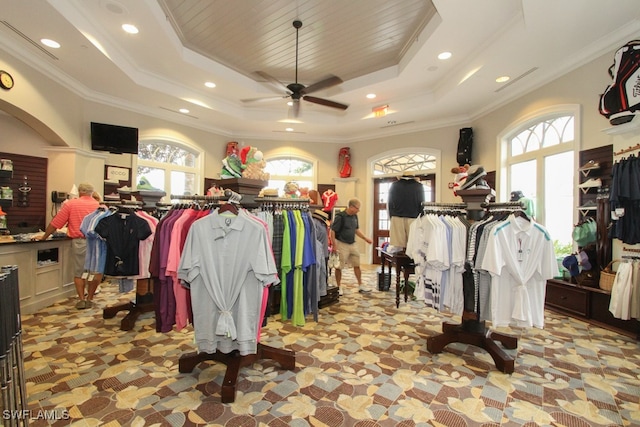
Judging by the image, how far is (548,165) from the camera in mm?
4965

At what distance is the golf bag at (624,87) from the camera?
3361mm

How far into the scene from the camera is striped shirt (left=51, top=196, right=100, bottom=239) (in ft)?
13.3

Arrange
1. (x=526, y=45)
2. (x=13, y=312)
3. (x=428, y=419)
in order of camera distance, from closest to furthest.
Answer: (x=13, y=312) < (x=428, y=419) < (x=526, y=45)

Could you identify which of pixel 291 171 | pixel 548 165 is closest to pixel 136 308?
pixel 291 171

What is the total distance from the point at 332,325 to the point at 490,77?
4.62m

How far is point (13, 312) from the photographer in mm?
1348

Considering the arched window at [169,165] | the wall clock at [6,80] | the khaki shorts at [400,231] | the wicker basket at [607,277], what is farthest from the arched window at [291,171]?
the wicker basket at [607,277]

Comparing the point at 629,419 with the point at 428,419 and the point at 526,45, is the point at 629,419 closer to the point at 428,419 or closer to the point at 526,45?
the point at 428,419

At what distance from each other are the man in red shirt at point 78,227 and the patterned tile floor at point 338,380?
0.55 metres

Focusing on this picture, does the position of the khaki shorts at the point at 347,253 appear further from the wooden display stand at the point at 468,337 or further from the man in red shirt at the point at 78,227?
the man in red shirt at the point at 78,227

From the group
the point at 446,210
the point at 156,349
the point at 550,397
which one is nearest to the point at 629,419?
the point at 550,397

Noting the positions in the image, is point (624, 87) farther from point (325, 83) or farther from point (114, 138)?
point (114, 138)

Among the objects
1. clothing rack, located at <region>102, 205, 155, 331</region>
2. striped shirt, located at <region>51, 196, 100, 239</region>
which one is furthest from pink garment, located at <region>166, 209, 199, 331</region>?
striped shirt, located at <region>51, 196, 100, 239</region>

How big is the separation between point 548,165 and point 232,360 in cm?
551
